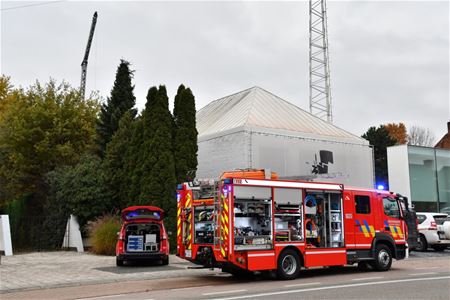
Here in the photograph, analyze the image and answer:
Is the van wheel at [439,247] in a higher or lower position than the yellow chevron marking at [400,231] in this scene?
lower

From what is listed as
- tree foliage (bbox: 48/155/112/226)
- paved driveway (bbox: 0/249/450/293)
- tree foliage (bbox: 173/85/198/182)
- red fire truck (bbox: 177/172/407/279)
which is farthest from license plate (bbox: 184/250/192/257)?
tree foliage (bbox: 48/155/112/226)

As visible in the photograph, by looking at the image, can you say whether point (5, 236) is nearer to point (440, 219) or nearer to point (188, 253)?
point (188, 253)

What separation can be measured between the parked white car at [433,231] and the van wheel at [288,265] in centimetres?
1180

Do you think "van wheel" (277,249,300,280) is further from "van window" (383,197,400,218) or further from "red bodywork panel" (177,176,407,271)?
"van window" (383,197,400,218)

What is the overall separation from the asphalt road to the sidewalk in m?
0.63

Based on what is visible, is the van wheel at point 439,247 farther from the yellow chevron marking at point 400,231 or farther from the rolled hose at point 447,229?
the yellow chevron marking at point 400,231

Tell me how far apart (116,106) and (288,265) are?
66.4 feet

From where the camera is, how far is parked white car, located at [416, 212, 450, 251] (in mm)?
23109

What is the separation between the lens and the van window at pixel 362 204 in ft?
50.0

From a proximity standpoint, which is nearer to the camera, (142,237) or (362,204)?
(362,204)

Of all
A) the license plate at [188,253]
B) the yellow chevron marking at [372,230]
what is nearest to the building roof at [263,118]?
the yellow chevron marking at [372,230]

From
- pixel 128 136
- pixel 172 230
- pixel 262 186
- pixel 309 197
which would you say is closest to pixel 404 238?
pixel 309 197

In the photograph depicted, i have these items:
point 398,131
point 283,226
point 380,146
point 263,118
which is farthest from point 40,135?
point 398,131

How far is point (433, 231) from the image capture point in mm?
23250
